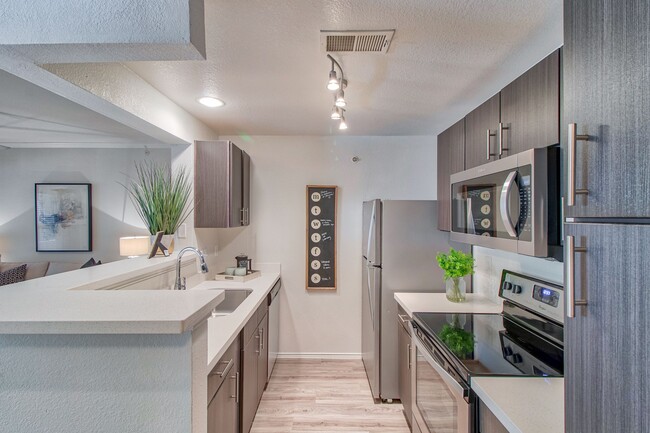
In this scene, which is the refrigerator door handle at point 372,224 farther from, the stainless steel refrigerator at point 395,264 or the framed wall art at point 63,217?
the framed wall art at point 63,217

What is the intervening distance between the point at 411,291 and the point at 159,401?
79.5 inches

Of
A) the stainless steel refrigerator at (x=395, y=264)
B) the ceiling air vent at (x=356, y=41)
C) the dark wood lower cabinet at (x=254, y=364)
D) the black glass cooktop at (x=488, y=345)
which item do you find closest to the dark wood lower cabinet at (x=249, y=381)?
the dark wood lower cabinet at (x=254, y=364)

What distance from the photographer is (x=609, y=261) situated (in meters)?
0.64

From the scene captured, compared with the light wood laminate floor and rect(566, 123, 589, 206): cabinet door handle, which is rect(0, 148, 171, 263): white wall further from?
rect(566, 123, 589, 206): cabinet door handle

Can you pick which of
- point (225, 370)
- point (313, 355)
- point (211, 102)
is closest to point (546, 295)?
point (225, 370)

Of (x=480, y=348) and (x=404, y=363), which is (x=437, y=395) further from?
(x=404, y=363)

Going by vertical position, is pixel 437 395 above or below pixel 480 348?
below

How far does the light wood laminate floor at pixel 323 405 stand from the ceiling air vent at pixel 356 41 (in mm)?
2430

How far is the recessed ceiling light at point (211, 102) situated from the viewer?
221 cm

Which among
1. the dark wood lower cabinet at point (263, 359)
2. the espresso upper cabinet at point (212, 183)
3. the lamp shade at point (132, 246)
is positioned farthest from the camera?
the lamp shade at point (132, 246)

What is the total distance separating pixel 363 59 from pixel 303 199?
1832 mm

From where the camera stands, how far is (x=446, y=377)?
135cm

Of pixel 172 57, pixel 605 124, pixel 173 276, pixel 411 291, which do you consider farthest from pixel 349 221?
pixel 605 124

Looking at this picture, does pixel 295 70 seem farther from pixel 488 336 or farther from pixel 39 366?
pixel 488 336
